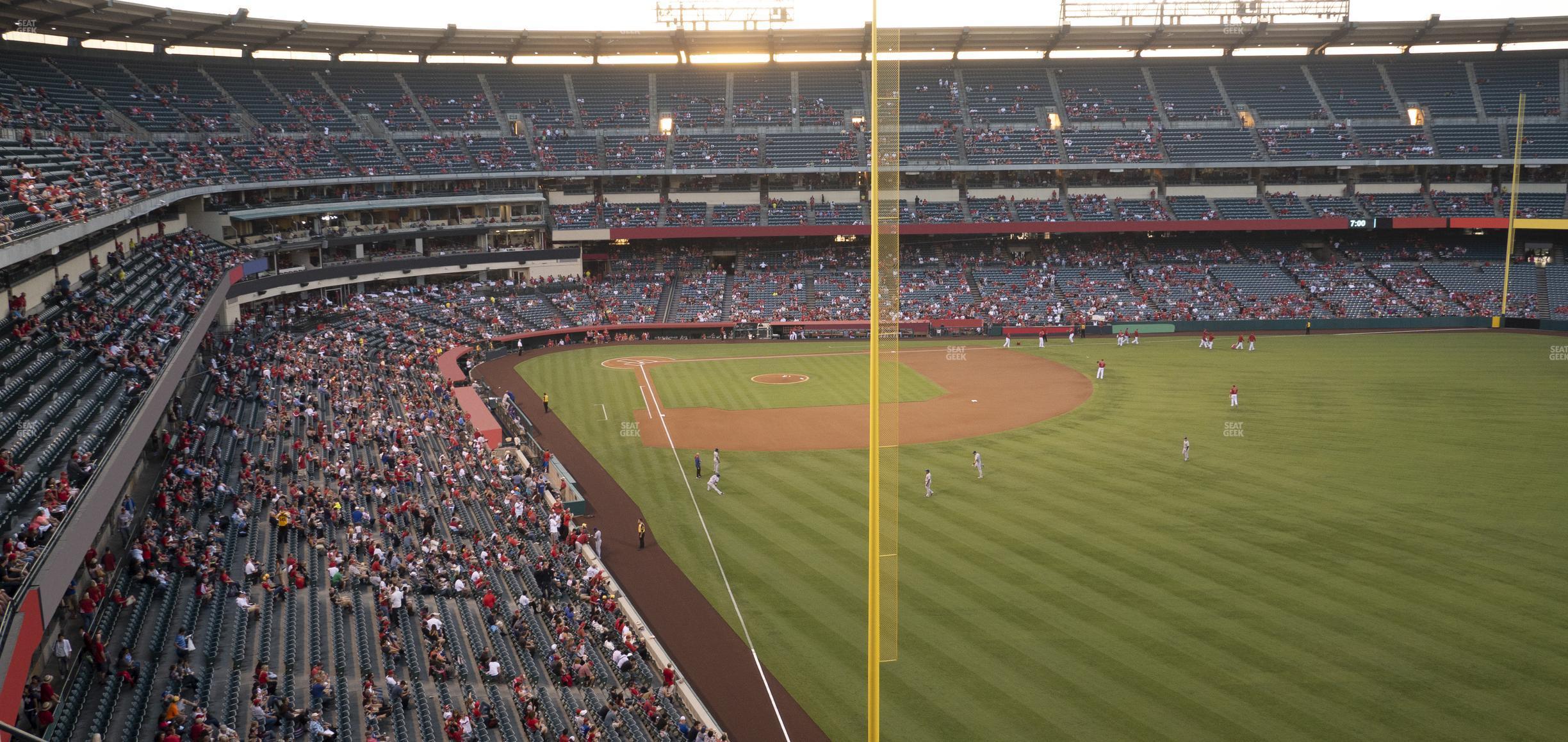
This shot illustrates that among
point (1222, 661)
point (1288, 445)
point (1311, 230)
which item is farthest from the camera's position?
point (1311, 230)

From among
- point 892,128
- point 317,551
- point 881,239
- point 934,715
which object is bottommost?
point 934,715

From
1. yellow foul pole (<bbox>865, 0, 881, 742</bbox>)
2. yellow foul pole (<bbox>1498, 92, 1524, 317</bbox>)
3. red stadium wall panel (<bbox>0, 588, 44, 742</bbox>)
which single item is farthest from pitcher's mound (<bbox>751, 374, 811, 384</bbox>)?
yellow foul pole (<bbox>1498, 92, 1524, 317</bbox>)

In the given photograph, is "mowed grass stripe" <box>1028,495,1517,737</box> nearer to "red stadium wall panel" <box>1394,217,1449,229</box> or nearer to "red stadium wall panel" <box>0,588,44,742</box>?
"red stadium wall panel" <box>0,588,44,742</box>

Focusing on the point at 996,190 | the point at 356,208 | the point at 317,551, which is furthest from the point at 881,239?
the point at 996,190

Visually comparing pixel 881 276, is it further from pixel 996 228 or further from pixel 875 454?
pixel 996 228

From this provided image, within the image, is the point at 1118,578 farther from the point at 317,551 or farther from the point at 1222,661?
the point at 317,551
